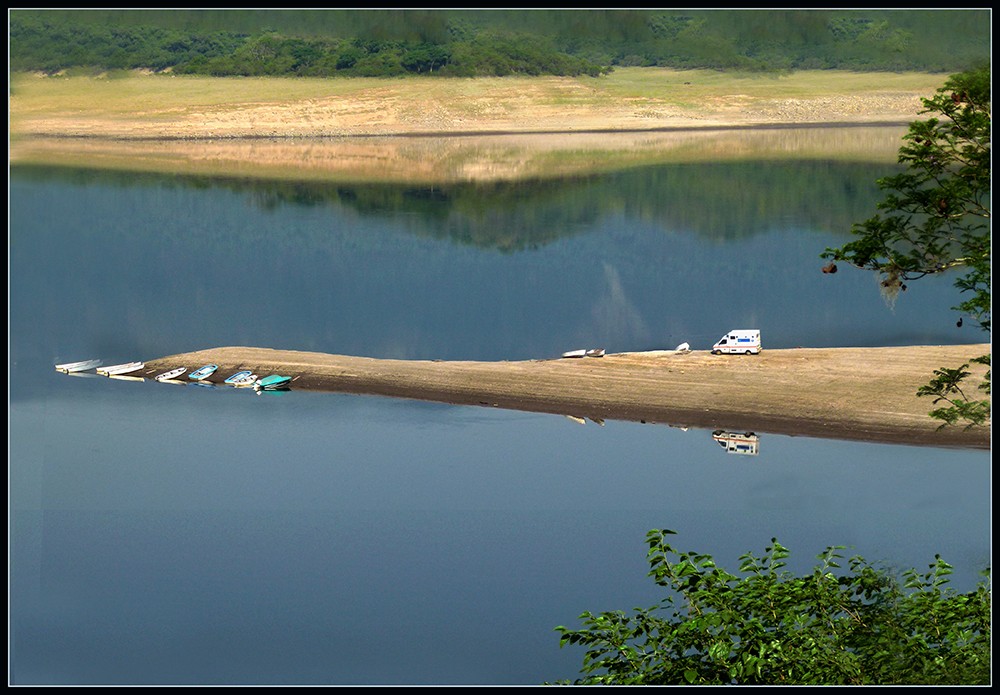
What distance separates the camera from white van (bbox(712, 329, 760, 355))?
108 feet

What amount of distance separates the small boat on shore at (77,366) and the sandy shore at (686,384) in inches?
32.8

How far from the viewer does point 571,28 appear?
119ft

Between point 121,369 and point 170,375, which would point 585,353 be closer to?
point 170,375

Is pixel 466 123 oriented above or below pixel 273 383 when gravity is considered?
above

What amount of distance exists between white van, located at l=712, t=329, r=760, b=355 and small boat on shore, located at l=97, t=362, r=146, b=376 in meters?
10.0

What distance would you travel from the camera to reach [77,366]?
107ft

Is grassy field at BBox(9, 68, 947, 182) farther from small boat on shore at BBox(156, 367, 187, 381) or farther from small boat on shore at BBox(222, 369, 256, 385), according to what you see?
small boat on shore at BBox(222, 369, 256, 385)

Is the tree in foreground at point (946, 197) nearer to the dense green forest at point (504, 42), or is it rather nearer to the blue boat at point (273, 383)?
the blue boat at point (273, 383)

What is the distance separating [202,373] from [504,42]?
28.9ft

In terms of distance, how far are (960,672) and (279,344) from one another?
862 inches

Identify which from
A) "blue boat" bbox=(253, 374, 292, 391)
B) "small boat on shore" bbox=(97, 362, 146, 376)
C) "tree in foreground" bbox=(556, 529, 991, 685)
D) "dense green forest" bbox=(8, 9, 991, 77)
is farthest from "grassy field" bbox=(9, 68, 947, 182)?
"tree in foreground" bbox=(556, 529, 991, 685)

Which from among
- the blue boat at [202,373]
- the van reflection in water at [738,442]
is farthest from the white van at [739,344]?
the blue boat at [202,373]

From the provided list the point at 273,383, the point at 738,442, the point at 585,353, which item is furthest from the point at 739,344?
the point at 273,383

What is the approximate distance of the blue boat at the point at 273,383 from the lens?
3244 centimetres
